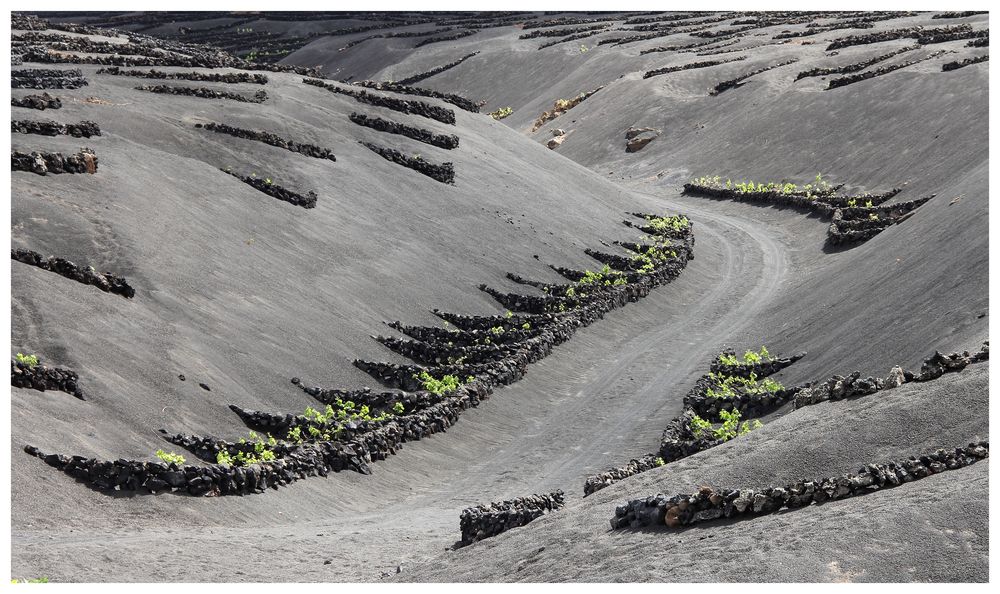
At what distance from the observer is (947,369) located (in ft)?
62.7

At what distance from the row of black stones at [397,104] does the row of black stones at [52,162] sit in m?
24.3

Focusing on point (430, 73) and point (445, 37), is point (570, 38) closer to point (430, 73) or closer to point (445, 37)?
point (430, 73)

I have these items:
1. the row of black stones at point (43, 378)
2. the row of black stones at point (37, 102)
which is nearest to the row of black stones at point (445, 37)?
the row of black stones at point (37, 102)

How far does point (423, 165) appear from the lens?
161 feet

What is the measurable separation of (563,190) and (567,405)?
82.8 ft

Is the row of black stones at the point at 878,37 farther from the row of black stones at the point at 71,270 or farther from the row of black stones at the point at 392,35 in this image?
the row of black stones at the point at 71,270

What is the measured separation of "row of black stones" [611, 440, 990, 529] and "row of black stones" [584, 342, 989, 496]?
4.14 metres

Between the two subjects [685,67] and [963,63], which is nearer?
[963,63]

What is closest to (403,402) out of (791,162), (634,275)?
(634,275)

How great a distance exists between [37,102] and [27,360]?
23.0 metres

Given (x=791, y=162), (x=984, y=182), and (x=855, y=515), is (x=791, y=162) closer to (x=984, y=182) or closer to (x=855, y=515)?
(x=984, y=182)

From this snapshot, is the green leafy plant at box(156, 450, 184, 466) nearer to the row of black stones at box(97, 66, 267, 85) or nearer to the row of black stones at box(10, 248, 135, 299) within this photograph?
the row of black stones at box(10, 248, 135, 299)

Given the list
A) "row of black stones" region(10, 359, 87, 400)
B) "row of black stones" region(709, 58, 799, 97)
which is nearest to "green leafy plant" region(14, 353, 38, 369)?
"row of black stones" region(10, 359, 87, 400)

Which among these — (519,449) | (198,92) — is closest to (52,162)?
(519,449)
